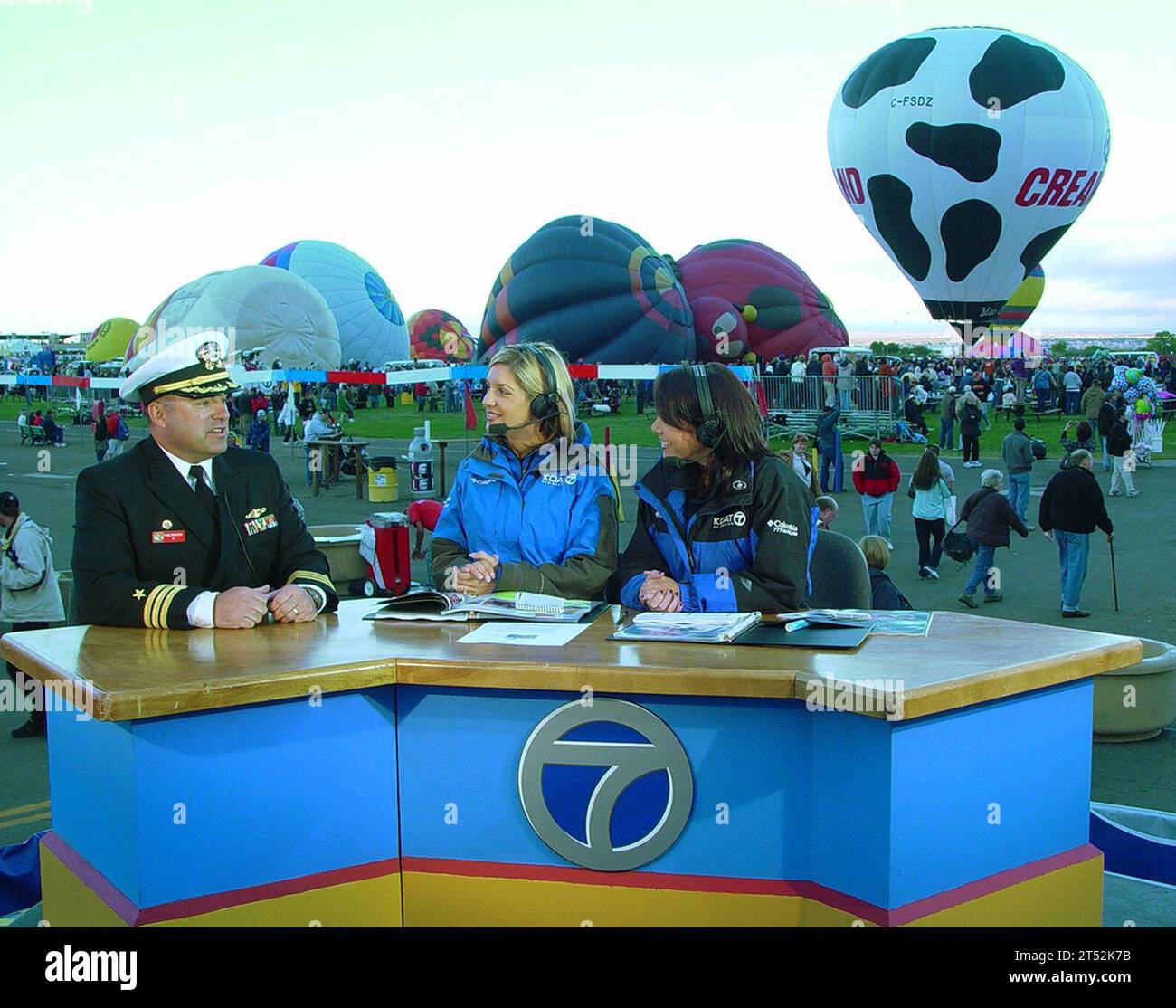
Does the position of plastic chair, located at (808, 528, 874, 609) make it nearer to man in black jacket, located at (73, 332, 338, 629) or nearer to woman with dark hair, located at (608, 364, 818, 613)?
woman with dark hair, located at (608, 364, 818, 613)

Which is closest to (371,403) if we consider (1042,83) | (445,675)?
(1042,83)

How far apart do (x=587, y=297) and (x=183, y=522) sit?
37266mm

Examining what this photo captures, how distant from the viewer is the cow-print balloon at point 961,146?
30797 mm

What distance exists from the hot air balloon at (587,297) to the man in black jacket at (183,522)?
35894 mm

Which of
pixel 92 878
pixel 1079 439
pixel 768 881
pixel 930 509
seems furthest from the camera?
pixel 1079 439

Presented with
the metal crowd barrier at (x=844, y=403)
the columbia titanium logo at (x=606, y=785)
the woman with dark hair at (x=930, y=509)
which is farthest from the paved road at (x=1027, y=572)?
the metal crowd barrier at (x=844, y=403)

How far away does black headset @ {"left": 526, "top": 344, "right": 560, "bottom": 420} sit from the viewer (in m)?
4.57

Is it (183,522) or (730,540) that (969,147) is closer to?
(730,540)

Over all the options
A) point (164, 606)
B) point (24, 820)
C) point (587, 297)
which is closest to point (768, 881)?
point (164, 606)

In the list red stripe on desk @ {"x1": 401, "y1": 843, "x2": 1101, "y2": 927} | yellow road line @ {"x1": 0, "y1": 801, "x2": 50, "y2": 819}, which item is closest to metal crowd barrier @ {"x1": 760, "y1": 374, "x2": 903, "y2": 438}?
yellow road line @ {"x1": 0, "y1": 801, "x2": 50, "y2": 819}

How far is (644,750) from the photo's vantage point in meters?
3.48

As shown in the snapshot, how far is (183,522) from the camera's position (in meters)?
4.13

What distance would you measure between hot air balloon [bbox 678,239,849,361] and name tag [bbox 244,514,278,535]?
44475 millimetres
